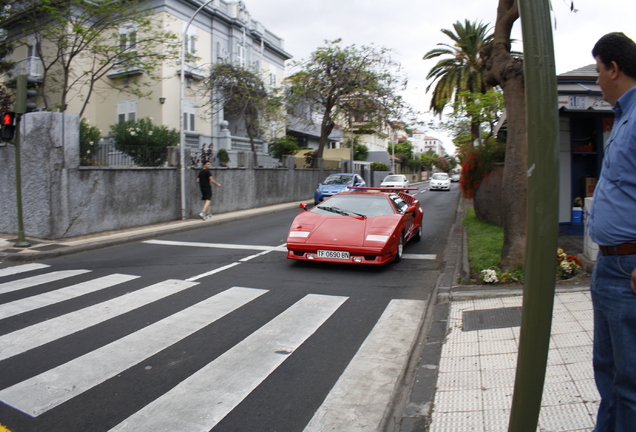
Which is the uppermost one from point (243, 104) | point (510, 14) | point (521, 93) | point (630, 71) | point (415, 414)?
point (243, 104)

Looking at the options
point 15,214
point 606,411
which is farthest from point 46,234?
point 606,411

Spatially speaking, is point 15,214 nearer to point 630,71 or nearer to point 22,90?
point 22,90

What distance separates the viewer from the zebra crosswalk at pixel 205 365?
12.2 feet

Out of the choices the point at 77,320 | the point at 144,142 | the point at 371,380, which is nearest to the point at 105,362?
the point at 77,320

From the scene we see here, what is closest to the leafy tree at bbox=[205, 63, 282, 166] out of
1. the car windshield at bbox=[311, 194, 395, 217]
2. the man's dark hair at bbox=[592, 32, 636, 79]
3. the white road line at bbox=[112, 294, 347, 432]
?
the car windshield at bbox=[311, 194, 395, 217]

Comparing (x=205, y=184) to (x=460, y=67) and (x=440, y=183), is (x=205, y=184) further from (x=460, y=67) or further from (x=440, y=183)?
(x=440, y=183)

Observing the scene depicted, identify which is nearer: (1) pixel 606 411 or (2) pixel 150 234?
(1) pixel 606 411

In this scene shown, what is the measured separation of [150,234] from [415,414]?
1083 centimetres

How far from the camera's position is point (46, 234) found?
39.1 feet

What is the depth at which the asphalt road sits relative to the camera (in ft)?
12.2

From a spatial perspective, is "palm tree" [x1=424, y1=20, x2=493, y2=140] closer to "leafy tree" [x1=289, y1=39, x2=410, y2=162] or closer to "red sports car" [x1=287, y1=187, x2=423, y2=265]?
"leafy tree" [x1=289, y1=39, x2=410, y2=162]

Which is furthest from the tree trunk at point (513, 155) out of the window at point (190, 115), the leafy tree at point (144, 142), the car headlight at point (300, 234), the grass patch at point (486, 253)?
the window at point (190, 115)

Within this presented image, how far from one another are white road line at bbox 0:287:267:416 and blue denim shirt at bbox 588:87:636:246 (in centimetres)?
389

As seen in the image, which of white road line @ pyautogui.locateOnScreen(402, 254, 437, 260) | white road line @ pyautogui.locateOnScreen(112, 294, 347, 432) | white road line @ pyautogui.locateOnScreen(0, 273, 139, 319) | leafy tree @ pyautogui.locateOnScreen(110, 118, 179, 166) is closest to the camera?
white road line @ pyautogui.locateOnScreen(112, 294, 347, 432)
